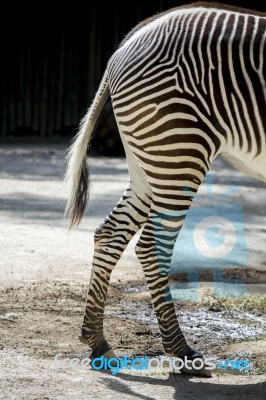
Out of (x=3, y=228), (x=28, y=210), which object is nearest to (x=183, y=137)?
(x=3, y=228)

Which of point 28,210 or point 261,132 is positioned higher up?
point 261,132

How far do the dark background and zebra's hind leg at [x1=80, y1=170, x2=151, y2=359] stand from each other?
11935mm

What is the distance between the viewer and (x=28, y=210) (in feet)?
29.3

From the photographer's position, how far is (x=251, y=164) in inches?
181

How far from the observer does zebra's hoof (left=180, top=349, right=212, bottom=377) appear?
4.41 m

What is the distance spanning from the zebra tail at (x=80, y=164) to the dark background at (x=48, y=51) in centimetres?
1166

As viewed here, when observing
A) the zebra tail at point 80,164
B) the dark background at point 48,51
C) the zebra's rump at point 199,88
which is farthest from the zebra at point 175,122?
the dark background at point 48,51

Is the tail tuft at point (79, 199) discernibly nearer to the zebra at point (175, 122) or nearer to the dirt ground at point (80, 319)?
the zebra at point (175, 122)

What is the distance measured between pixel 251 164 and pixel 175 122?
490 mm

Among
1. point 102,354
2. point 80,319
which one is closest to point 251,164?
point 102,354

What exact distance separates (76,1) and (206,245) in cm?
1040

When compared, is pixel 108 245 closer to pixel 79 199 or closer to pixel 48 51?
pixel 79 199

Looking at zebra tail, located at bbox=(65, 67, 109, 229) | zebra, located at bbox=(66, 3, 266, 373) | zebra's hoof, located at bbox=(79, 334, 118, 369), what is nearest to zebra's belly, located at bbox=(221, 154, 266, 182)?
zebra, located at bbox=(66, 3, 266, 373)

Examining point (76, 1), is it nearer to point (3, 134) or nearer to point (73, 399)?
point (3, 134)
